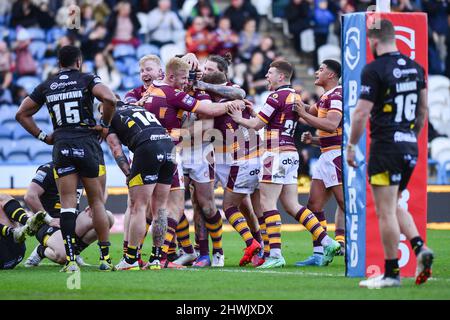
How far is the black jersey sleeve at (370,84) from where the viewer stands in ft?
29.1

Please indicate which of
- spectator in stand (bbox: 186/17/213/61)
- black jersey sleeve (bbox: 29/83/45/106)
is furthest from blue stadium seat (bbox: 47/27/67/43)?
black jersey sleeve (bbox: 29/83/45/106)

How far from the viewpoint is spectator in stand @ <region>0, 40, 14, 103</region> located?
2175cm

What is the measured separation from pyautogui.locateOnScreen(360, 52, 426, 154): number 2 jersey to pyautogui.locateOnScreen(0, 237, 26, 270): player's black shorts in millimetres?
4686

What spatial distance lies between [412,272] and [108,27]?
14.7 metres

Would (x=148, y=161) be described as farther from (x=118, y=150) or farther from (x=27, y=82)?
(x=27, y=82)

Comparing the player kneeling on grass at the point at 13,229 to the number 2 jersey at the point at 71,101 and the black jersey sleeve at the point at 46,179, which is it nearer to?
the black jersey sleeve at the point at 46,179

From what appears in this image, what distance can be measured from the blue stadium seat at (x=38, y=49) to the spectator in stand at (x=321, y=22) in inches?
251

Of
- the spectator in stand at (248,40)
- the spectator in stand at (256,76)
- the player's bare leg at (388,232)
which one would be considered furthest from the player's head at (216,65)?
the spectator in stand at (248,40)

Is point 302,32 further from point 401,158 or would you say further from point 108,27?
point 401,158

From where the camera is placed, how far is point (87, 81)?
10797 mm

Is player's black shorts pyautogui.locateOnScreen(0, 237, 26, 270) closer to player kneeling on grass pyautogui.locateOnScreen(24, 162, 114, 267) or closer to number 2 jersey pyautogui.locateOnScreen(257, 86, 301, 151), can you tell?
player kneeling on grass pyautogui.locateOnScreen(24, 162, 114, 267)

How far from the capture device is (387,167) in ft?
29.3

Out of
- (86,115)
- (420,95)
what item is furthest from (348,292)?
(86,115)

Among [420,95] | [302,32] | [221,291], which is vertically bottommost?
[221,291]
